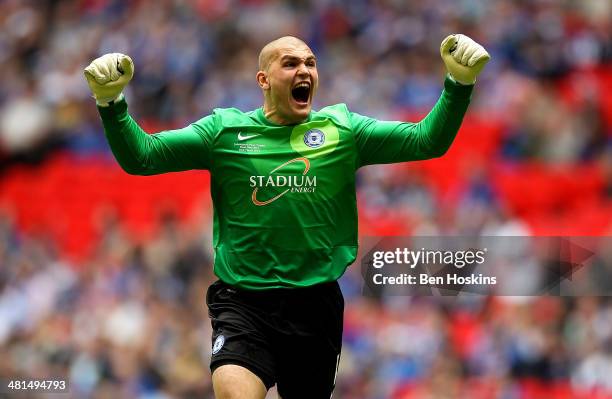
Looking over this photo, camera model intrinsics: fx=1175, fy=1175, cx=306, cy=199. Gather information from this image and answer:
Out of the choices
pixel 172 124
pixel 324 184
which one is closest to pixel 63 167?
pixel 172 124

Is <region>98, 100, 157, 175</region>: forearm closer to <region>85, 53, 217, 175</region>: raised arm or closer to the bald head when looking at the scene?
<region>85, 53, 217, 175</region>: raised arm

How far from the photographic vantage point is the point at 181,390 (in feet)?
34.1

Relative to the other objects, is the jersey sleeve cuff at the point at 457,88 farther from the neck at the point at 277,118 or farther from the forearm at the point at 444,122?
the neck at the point at 277,118

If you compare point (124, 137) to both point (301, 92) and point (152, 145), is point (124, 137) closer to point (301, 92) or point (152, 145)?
point (152, 145)

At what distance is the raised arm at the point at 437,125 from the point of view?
5453 mm

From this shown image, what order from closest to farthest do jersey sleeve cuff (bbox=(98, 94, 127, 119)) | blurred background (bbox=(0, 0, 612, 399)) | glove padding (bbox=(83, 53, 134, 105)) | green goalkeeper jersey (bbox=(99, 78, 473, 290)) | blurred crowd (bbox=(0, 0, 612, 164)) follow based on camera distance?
glove padding (bbox=(83, 53, 134, 105)), jersey sleeve cuff (bbox=(98, 94, 127, 119)), green goalkeeper jersey (bbox=(99, 78, 473, 290)), blurred background (bbox=(0, 0, 612, 399)), blurred crowd (bbox=(0, 0, 612, 164))

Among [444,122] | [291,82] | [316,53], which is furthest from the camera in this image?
[316,53]

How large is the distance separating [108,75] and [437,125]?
1.57 m

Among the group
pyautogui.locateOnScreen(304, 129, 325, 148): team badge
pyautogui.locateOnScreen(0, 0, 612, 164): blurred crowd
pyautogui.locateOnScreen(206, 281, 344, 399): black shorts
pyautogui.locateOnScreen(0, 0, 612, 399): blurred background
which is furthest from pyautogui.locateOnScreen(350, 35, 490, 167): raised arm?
pyautogui.locateOnScreen(0, 0, 612, 164): blurred crowd

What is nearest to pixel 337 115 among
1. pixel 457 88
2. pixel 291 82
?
pixel 291 82

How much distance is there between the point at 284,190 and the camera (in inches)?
227

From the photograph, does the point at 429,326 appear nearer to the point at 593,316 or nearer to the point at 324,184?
the point at 593,316

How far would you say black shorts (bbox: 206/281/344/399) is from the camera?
5559mm

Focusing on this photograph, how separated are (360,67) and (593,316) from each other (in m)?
4.19
